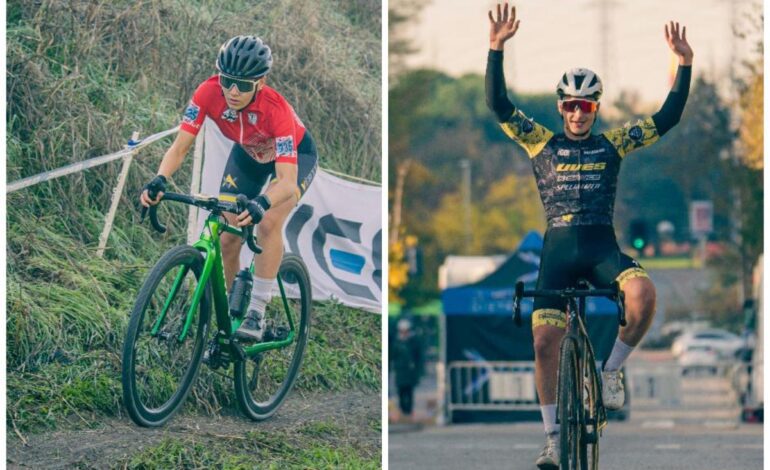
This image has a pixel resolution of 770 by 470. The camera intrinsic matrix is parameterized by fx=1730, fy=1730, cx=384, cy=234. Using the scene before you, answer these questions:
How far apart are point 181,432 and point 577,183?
346 cm

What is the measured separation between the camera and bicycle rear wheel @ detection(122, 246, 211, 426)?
37.9 feet

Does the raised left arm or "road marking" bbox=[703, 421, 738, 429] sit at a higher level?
the raised left arm

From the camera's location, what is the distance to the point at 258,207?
12078mm

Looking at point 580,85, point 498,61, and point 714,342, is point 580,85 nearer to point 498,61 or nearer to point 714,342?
point 498,61

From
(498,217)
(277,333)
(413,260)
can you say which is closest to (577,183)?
(277,333)

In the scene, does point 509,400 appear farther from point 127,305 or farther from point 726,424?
point 127,305

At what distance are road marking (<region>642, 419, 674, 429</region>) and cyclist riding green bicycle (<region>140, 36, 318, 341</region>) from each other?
1566 centimetres

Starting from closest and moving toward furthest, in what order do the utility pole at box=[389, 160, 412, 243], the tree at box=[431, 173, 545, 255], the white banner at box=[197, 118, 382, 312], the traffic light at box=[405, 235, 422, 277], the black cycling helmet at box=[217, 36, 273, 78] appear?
the black cycling helmet at box=[217, 36, 273, 78], the white banner at box=[197, 118, 382, 312], the traffic light at box=[405, 235, 422, 277], the utility pole at box=[389, 160, 412, 243], the tree at box=[431, 173, 545, 255]

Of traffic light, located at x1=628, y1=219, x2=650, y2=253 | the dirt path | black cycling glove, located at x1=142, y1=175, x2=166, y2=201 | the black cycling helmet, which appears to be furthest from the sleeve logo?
traffic light, located at x1=628, y1=219, x2=650, y2=253

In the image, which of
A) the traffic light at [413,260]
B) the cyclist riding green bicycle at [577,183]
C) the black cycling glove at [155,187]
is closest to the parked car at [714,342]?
the traffic light at [413,260]

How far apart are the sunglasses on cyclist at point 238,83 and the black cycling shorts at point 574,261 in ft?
9.03

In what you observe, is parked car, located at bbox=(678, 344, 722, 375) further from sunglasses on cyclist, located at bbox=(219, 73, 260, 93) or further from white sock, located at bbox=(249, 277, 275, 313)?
sunglasses on cyclist, located at bbox=(219, 73, 260, 93)

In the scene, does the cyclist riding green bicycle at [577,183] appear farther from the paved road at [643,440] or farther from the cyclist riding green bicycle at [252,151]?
the paved road at [643,440]

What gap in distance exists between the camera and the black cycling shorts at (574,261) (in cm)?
1034
